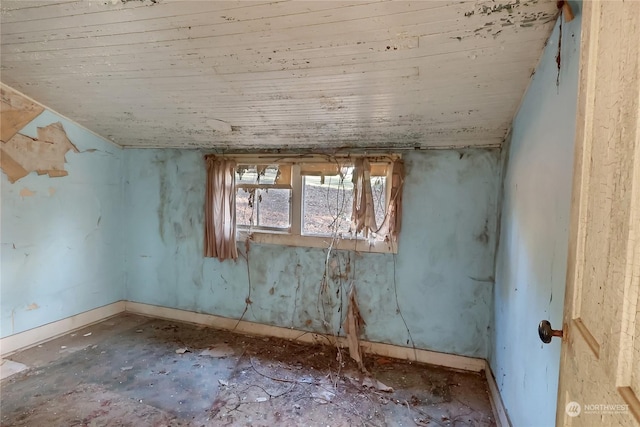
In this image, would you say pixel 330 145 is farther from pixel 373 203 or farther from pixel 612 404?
pixel 612 404

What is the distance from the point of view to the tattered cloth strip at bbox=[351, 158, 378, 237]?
2.90 meters

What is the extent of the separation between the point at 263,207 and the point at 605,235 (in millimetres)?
3004

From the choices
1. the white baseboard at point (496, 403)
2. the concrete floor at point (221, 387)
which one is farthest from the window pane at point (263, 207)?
the white baseboard at point (496, 403)

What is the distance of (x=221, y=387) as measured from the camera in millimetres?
2477

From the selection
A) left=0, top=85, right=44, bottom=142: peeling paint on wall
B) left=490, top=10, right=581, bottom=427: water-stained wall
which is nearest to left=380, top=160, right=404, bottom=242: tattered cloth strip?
left=490, top=10, right=581, bottom=427: water-stained wall

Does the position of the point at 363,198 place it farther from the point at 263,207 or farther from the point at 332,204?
the point at 263,207

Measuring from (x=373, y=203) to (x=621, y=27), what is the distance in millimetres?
2333

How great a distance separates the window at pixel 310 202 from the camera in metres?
2.96

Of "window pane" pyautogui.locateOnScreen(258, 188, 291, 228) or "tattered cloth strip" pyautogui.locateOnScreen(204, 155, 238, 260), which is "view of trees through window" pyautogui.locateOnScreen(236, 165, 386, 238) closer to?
"window pane" pyautogui.locateOnScreen(258, 188, 291, 228)

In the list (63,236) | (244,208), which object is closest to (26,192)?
(63,236)

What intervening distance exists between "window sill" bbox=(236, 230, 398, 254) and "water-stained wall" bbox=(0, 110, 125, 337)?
1.64 meters

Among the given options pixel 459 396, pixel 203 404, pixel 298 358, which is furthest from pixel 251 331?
pixel 459 396

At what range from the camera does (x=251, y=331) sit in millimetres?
3430

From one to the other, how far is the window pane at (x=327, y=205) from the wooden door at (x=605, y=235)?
88.5 inches
